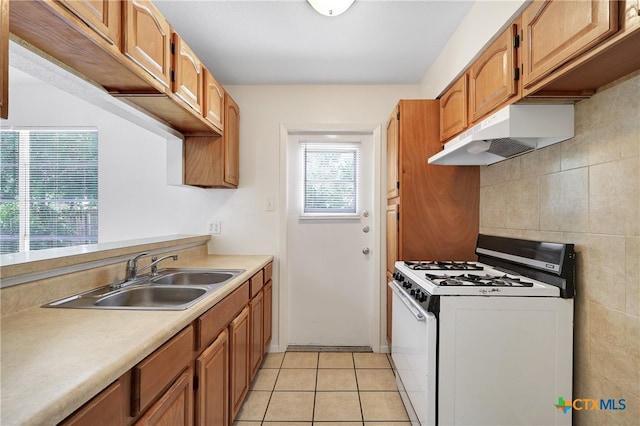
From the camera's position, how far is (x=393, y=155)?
2512 mm

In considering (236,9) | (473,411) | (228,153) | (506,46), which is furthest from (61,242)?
(506,46)

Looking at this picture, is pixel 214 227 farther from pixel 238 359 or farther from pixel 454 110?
pixel 454 110

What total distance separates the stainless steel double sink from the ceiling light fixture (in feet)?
5.24

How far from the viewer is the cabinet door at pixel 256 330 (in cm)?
211

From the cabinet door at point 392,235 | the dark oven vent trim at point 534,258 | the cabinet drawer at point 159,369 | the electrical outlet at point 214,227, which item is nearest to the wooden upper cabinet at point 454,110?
the cabinet door at point 392,235

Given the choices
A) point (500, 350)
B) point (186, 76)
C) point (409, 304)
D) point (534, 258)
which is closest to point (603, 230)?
point (534, 258)

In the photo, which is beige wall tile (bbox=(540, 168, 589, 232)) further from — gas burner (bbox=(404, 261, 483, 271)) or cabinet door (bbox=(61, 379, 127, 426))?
cabinet door (bbox=(61, 379, 127, 426))

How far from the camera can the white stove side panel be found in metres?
1.41

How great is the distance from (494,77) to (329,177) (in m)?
1.65

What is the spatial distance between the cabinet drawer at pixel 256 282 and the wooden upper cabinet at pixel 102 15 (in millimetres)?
1466

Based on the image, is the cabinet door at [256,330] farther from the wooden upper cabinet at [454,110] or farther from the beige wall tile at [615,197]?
the beige wall tile at [615,197]

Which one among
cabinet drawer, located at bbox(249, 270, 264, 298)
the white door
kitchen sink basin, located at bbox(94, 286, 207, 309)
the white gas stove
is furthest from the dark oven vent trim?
kitchen sink basin, located at bbox(94, 286, 207, 309)

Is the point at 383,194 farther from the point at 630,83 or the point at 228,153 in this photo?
the point at 630,83

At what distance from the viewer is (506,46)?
1496 millimetres
